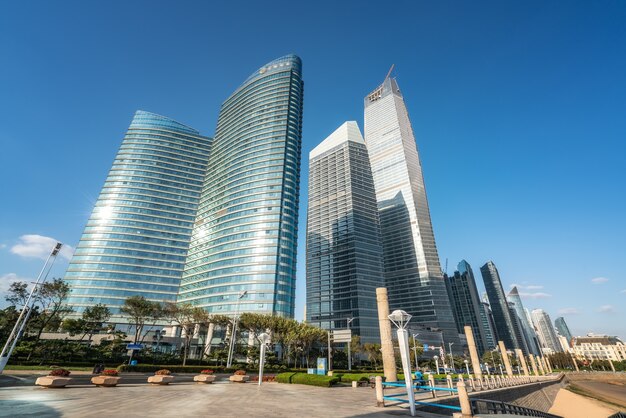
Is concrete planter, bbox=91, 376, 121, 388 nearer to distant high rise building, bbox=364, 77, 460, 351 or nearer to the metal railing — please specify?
the metal railing

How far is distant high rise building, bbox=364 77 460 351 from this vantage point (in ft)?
439

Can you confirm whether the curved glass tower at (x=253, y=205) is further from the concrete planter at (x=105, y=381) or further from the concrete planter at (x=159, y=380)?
the concrete planter at (x=105, y=381)

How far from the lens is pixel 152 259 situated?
346 ft

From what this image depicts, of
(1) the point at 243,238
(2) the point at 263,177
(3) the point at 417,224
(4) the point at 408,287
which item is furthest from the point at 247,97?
(4) the point at 408,287

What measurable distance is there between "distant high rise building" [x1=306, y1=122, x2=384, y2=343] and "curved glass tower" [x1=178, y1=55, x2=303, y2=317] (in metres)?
42.2

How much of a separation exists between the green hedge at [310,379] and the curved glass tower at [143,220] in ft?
285

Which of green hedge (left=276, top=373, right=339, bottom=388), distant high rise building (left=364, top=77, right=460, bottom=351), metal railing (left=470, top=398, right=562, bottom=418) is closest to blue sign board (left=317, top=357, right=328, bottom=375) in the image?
green hedge (left=276, top=373, right=339, bottom=388)

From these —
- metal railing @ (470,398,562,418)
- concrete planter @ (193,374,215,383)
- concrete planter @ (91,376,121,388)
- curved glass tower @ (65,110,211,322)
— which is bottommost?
metal railing @ (470,398,562,418)

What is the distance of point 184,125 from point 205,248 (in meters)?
72.0

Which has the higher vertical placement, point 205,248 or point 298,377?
point 205,248

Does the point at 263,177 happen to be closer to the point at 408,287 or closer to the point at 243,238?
the point at 243,238

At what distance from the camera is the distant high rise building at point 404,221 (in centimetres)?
13388

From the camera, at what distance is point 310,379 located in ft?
91.1

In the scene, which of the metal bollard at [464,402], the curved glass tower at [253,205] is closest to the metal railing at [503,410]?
the metal bollard at [464,402]
